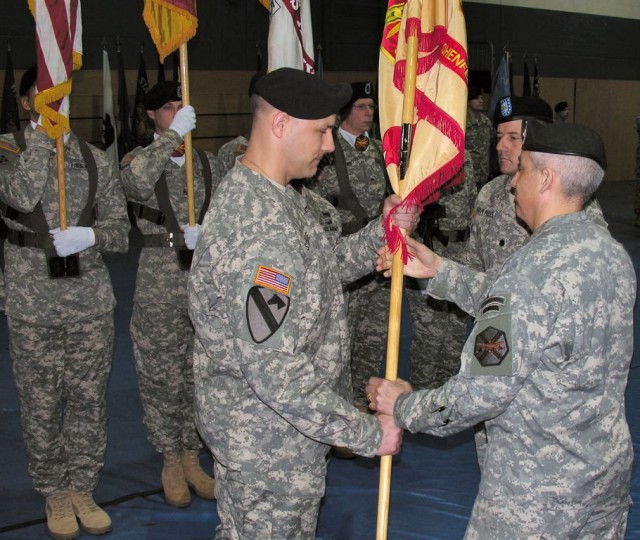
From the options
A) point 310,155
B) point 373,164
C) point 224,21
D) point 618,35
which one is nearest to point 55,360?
point 310,155

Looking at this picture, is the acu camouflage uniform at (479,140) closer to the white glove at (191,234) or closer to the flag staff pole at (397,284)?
the white glove at (191,234)

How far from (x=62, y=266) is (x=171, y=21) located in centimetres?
133

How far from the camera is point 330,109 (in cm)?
220

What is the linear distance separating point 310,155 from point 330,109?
5.2 inches

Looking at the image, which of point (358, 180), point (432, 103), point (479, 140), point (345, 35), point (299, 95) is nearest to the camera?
point (299, 95)

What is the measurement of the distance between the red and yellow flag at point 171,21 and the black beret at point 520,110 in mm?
1469

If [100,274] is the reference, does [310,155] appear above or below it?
above

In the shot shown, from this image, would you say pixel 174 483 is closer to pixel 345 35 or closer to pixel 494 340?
pixel 494 340

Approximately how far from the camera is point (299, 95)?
2.17 metres

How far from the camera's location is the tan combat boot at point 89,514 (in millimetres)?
3521

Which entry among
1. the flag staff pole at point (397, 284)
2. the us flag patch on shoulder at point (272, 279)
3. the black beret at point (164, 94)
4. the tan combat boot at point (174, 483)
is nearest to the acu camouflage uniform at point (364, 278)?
the black beret at point (164, 94)

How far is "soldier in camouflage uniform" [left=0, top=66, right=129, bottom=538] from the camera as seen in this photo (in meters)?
3.43

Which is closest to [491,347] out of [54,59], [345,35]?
[54,59]

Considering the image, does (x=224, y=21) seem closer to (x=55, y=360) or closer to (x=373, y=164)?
(x=373, y=164)
